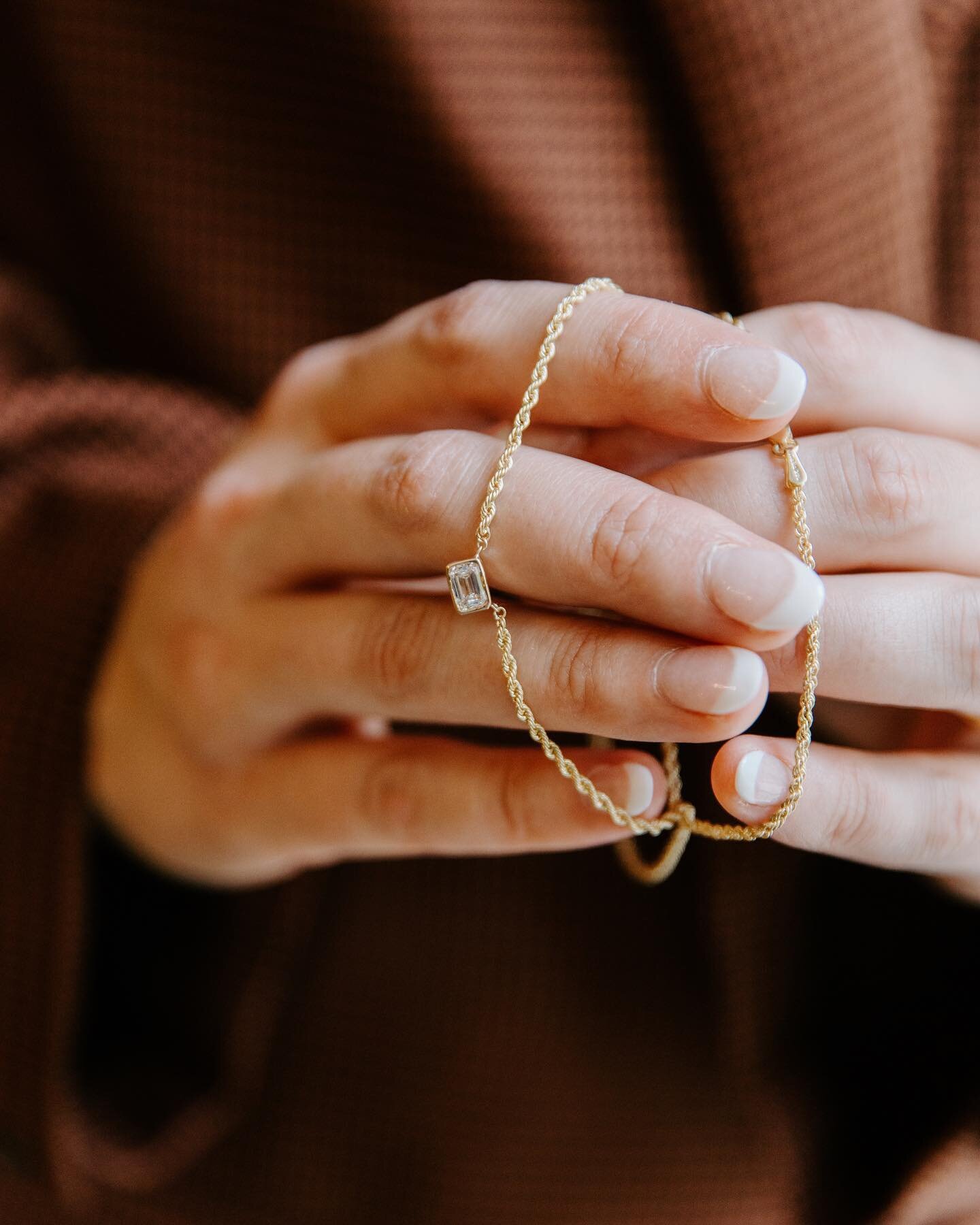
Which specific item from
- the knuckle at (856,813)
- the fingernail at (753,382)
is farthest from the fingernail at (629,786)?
the fingernail at (753,382)

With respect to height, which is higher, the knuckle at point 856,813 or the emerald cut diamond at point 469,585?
the emerald cut diamond at point 469,585

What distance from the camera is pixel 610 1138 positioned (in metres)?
0.87

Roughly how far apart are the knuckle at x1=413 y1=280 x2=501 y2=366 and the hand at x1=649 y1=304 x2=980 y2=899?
0.50 feet

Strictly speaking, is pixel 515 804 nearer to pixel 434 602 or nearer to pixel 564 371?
pixel 434 602

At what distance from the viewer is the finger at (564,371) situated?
494 mm

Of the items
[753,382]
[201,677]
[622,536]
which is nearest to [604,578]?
[622,536]

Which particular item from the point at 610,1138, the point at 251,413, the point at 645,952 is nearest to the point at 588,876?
the point at 645,952

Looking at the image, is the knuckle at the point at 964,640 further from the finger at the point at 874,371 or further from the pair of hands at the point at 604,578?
the finger at the point at 874,371

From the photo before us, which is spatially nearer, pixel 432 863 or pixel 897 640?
pixel 897 640

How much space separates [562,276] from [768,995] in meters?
0.67

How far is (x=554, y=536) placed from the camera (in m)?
0.51

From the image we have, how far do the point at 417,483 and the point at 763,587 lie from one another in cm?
21

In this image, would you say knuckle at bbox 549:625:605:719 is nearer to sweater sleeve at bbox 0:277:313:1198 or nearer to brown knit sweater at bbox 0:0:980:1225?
brown knit sweater at bbox 0:0:980:1225

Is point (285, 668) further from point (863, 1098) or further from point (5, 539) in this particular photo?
point (863, 1098)
